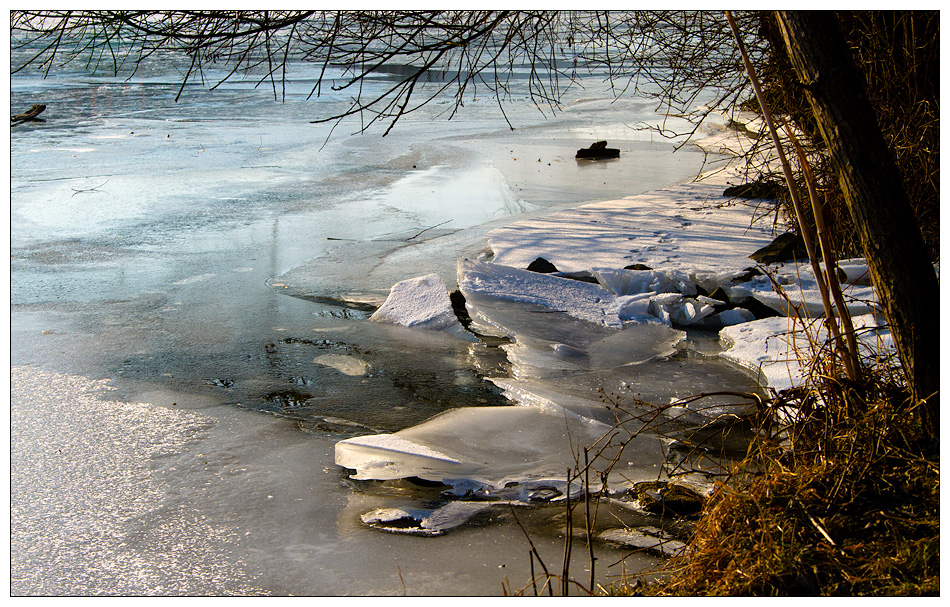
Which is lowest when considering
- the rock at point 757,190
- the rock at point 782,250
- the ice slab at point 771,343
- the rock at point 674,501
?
the rock at point 674,501

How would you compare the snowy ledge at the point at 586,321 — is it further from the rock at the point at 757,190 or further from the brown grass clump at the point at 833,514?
the brown grass clump at the point at 833,514

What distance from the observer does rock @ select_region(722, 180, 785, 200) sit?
6.95 m

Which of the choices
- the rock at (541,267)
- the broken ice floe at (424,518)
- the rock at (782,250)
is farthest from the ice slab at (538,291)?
the broken ice floe at (424,518)

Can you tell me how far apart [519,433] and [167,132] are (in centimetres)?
1278

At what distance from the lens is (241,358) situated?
5137mm

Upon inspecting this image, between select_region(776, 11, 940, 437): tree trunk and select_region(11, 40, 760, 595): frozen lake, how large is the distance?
4.77 feet

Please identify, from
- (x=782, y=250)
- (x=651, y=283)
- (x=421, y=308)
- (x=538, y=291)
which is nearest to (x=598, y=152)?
(x=782, y=250)

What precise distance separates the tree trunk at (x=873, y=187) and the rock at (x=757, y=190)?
157 inches

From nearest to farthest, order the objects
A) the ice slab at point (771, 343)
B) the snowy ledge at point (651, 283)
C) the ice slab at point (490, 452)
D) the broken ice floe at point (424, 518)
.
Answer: the broken ice floe at point (424, 518) → the ice slab at point (490, 452) → the ice slab at point (771, 343) → the snowy ledge at point (651, 283)

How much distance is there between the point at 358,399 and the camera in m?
4.56

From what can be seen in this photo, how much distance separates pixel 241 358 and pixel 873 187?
4.03 meters

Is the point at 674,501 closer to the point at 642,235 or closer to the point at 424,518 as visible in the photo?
the point at 424,518

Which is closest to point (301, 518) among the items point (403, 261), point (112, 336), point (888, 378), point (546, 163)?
point (888, 378)

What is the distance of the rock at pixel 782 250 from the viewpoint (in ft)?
21.9
